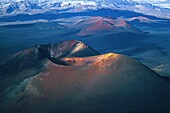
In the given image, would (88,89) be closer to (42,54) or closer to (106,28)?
(42,54)

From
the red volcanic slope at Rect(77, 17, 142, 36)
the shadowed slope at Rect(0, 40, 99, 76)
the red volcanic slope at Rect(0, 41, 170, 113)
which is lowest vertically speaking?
the red volcanic slope at Rect(77, 17, 142, 36)

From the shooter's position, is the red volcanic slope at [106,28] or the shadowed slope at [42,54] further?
the red volcanic slope at [106,28]

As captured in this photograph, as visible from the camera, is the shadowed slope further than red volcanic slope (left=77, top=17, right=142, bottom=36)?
No

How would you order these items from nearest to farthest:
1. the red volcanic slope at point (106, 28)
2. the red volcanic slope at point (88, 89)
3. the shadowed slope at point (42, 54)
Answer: the red volcanic slope at point (88, 89) → the shadowed slope at point (42, 54) → the red volcanic slope at point (106, 28)

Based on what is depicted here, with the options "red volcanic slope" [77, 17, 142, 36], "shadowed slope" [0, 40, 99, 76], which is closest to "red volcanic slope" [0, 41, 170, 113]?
"shadowed slope" [0, 40, 99, 76]

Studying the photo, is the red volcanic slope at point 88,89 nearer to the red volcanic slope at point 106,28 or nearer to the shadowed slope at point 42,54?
the shadowed slope at point 42,54

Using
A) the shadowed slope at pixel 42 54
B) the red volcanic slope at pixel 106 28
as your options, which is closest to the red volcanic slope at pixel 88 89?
the shadowed slope at pixel 42 54

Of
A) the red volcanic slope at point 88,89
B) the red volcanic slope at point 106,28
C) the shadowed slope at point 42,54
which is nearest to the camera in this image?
the red volcanic slope at point 88,89

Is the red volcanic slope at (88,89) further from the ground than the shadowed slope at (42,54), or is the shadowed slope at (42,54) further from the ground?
the red volcanic slope at (88,89)

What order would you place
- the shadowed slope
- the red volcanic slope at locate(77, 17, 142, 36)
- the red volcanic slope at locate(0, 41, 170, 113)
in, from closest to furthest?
1. the red volcanic slope at locate(0, 41, 170, 113)
2. the shadowed slope
3. the red volcanic slope at locate(77, 17, 142, 36)

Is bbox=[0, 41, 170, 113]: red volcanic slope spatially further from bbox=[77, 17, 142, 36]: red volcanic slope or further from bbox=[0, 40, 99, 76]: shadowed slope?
bbox=[77, 17, 142, 36]: red volcanic slope
